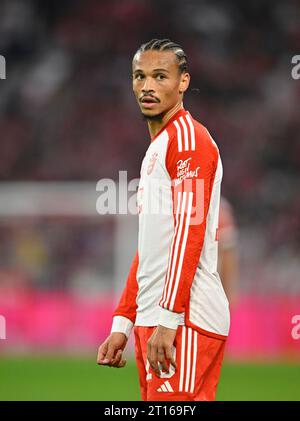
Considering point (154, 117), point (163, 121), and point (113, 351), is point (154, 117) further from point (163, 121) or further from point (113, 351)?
point (113, 351)

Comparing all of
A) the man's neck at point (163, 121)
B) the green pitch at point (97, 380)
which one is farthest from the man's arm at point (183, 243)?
the green pitch at point (97, 380)

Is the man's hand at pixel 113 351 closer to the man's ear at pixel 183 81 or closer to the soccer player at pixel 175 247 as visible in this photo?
the soccer player at pixel 175 247

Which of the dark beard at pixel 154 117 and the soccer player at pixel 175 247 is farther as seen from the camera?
the dark beard at pixel 154 117

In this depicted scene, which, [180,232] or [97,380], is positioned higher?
[180,232]

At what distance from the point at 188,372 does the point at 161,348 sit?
6.3 inches

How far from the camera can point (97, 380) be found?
9.71m

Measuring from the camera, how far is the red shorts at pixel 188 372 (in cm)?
339

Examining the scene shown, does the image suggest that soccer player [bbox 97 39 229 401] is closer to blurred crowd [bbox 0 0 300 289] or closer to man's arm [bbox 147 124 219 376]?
man's arm [bbox 147 124 219 376]

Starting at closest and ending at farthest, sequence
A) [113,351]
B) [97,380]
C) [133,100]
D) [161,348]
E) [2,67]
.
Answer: [161,348], [113,351], [97,380], [2,67], [133,100]

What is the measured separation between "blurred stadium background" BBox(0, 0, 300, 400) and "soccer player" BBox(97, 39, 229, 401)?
23.7 feet

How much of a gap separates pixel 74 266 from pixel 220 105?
3.97 meters

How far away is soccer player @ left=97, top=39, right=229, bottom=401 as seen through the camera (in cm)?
334

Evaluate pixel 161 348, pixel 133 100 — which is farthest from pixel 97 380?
pixel 133 100
